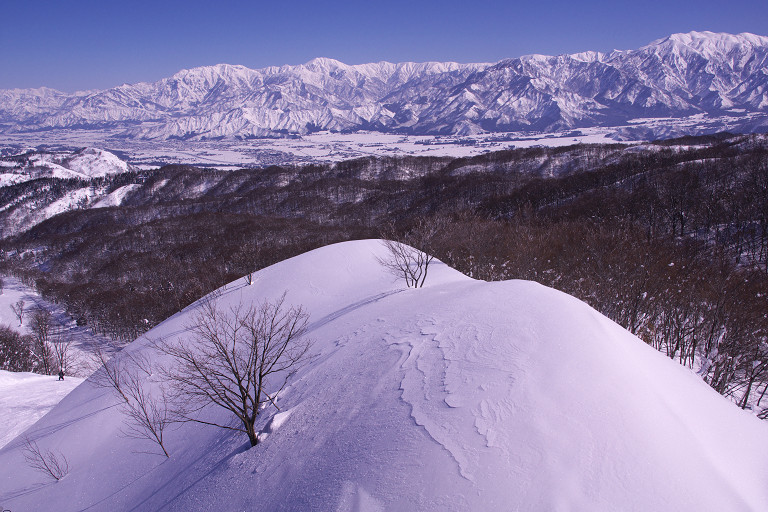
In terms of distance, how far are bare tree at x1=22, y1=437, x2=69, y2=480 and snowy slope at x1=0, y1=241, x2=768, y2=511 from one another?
11.1 inches

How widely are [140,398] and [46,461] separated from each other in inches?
135

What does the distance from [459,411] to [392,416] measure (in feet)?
5.12

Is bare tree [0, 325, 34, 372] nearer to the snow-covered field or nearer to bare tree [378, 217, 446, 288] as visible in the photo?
the snow-covered field

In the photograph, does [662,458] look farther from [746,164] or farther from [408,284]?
[746,164]

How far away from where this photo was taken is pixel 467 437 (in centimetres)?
721

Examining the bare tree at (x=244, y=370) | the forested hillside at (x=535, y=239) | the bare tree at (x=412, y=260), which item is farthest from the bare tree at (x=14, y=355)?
the bare tree at (x=412, y=260)

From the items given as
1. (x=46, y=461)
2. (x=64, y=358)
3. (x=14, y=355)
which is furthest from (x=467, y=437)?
(x=14, y=355)

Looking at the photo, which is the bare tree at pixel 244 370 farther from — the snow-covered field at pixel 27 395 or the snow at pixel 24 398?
the snow-covered field at pixel 27 395

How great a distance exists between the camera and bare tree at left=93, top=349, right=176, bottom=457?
13227mm

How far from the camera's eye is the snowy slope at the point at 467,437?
6188mm

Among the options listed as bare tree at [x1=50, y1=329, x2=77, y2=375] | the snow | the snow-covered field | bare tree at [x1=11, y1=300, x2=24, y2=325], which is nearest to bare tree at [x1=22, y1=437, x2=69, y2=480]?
the snow

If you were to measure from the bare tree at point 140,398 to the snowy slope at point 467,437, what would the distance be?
492 mm

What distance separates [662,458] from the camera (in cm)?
641

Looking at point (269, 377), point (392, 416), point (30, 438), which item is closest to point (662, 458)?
point (392, 416)
